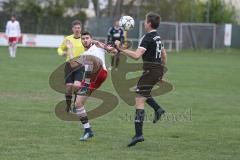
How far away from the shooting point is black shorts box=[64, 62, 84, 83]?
12.8 meters

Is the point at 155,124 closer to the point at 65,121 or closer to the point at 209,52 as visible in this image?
the point at 65,121

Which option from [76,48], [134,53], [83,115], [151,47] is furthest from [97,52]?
[76,48]

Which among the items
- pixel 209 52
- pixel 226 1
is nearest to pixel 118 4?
pixel 209 52

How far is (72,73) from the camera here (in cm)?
1295

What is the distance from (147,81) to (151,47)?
565 millimetres

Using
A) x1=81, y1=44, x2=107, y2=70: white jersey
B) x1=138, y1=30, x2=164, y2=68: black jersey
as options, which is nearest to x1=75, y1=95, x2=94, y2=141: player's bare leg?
x1=81, y1=44, x2=107, y2=70: white jersey

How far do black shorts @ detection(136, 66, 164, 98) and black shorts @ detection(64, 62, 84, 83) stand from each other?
311 cm

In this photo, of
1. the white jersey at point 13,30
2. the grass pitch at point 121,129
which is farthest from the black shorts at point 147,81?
the white jersey at point 13,30

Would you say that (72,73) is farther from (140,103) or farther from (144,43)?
(144,43)

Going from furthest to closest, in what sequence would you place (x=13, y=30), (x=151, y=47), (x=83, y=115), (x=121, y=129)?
(x=13, y=30), (x=121, y=129), (x=83, y=115), (x=151, y=47)

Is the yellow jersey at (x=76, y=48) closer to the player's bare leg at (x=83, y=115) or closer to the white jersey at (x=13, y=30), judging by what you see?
the player's bare leg at (x=83, y=115)

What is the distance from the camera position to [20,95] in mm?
15719

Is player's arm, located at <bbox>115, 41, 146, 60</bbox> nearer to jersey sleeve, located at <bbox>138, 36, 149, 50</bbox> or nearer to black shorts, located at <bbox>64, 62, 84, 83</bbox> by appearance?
jersey sleeve, located at <bbox>138, 36, 149, 50</bbox>

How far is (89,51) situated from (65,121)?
1840mm
